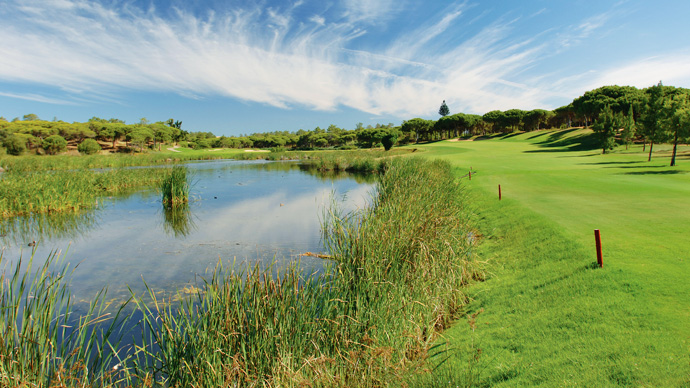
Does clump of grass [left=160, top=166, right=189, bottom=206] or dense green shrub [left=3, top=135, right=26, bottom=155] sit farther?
dense green shrub [left=3, top=135, right=26, bottom=155]

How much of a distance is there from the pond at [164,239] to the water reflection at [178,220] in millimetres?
37

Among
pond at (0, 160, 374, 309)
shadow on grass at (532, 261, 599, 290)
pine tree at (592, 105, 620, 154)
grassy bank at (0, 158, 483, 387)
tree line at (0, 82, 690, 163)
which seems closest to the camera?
grassy bank at (0, 158, 483, 387)

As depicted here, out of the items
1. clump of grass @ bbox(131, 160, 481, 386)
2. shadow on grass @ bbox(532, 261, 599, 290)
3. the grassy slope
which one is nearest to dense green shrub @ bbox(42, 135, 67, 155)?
clump of grass @ bbox(131, 160, 481, 386)

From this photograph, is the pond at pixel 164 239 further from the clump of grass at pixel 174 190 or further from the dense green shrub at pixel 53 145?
the dense green shrub at pixel 53 145

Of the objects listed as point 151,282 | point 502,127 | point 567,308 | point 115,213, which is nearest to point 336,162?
point 115,213

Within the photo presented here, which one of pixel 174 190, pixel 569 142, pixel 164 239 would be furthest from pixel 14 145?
pixel 569 142

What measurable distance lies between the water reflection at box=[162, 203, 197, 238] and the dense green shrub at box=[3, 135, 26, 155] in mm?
53354

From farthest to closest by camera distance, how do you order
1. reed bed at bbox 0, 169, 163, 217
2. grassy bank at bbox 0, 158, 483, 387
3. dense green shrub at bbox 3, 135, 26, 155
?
dense green shrub at bbox 3, 135, 26, 155
reed bed at bbox 0, 169, 163, 217
grassy bank at bbox 0, 158, 483, 387

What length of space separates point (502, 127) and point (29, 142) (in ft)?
304

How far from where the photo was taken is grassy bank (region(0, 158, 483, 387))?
3.49m

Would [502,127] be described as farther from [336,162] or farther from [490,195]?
[490,195]

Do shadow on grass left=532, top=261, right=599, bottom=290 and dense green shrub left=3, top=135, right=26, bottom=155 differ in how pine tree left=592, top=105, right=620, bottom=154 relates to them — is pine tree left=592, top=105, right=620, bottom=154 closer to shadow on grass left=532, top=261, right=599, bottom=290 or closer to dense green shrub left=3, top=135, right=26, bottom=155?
shadow on grass left=532, top=261, right=599, bottom=290

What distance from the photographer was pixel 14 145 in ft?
171

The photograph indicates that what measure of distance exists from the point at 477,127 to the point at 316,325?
296 ft
